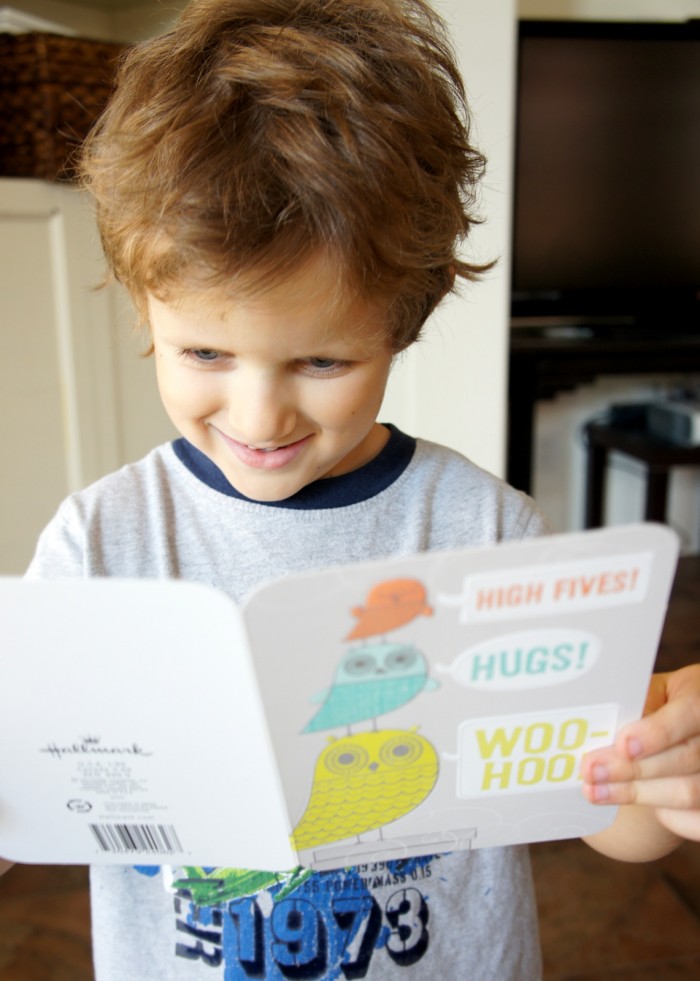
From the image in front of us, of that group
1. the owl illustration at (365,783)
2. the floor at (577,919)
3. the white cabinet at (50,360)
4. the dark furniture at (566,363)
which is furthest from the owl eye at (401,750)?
the dark furniture at (566,363)

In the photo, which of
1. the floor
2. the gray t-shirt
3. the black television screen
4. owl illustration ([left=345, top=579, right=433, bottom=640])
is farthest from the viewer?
the black television screen

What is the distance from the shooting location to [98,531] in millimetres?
660

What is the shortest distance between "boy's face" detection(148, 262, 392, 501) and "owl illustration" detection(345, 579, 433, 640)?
0.17 metres

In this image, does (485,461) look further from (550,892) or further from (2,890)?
(2,890)

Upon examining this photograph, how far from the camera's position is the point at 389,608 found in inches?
16.6

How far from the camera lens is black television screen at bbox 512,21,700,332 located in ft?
6.91

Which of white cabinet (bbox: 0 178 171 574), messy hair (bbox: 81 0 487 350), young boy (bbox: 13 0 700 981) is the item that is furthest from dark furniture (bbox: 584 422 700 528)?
messy hair (bbox: 81 0 487 350)

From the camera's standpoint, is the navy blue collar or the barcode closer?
the barcode

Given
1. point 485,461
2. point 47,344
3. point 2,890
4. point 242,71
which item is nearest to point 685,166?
point 485,461

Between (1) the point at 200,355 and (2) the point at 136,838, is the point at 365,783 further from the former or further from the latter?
(1) the point at 200,355

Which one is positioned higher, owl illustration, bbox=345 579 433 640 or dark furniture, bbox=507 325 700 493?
owl illustration, bbox=345 579 433 640

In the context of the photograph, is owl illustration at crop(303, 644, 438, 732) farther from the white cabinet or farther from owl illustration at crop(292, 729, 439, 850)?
the white cabinet

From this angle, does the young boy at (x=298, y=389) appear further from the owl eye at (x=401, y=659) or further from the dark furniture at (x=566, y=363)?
the dark furniture at (x=566, y=363)

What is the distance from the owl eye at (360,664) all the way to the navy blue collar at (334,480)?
243 millimetres
